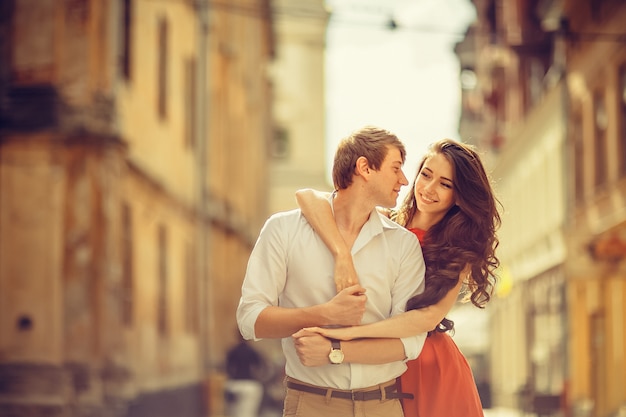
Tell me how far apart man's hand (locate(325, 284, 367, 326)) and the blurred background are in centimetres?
117

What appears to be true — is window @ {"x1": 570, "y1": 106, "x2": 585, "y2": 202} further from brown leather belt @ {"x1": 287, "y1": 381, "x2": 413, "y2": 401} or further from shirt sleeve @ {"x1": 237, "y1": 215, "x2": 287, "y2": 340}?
shirt sleeve @ {"x1": 237, "y1": 215, "x2": 287, "y2": 340}

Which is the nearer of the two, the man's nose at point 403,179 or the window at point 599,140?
the man's nose at point 403,179

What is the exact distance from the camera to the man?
414cm

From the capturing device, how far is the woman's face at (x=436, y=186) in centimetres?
470

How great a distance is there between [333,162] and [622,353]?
72.2ft

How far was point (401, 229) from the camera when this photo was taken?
14.3ft

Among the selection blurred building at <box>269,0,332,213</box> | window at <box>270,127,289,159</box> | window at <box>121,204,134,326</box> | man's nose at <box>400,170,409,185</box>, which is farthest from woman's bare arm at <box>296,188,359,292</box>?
window at <box>270,127,289,159</box>

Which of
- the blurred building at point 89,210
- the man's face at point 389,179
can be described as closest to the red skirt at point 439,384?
the man's face at point 389,179

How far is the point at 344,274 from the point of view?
414 cm

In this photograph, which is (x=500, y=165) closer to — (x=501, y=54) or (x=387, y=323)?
(x=501, y=54)

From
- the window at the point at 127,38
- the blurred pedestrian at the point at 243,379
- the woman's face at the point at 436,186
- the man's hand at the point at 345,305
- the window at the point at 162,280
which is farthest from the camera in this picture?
the window at the point at 162,280

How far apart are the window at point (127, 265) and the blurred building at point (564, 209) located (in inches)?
216

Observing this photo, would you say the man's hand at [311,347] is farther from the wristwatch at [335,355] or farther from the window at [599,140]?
the window at [599,140]

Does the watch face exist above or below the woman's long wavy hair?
below
